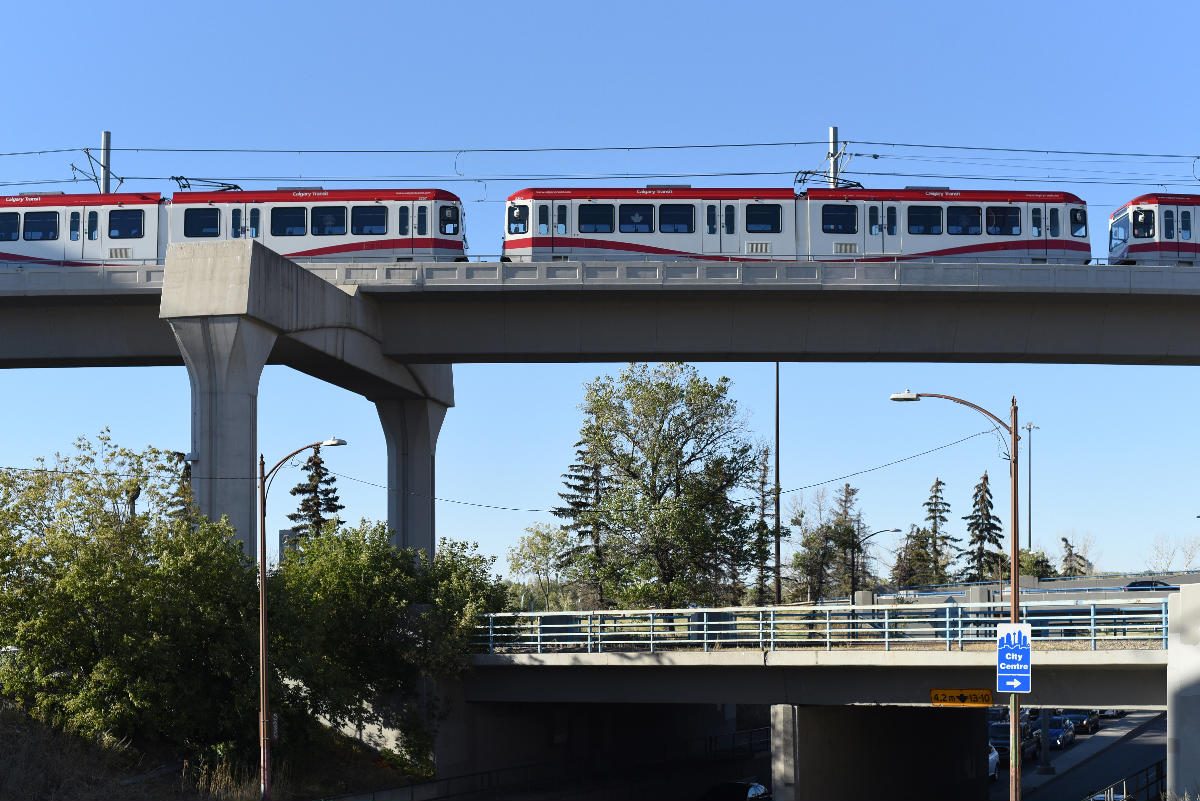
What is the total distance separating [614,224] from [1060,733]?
38893 mm

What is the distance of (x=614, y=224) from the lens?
48031 mm

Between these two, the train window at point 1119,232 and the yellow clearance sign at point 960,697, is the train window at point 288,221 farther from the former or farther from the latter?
the train window at point 1119,232

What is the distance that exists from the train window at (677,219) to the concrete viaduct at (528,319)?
474cm

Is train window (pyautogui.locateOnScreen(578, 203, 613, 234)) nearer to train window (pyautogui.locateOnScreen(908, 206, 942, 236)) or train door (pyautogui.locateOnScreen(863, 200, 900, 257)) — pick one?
train door (pyautogui.locateOnScreen(863, 200, 900, 257))

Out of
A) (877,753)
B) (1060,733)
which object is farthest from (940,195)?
(1060,733)

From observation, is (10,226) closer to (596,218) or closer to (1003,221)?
(596,218)

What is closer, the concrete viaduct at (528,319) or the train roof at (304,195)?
the concrete viaduct at (528,319)

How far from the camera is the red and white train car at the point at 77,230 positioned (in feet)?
157

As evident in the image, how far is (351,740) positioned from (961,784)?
885 inches

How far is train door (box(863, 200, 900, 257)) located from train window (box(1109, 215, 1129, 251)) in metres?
8.59

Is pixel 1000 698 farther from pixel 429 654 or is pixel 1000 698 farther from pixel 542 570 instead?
pixel 542 570

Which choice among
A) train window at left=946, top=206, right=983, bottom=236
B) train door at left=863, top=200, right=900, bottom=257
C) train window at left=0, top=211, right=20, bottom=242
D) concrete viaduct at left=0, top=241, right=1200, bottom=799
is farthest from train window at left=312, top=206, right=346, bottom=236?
train window at left=946, top=206, right=983, bottom=236

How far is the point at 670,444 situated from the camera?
58344 mm

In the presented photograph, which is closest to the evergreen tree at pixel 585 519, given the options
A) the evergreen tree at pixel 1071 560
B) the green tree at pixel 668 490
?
the green tree at pixel 668 490
